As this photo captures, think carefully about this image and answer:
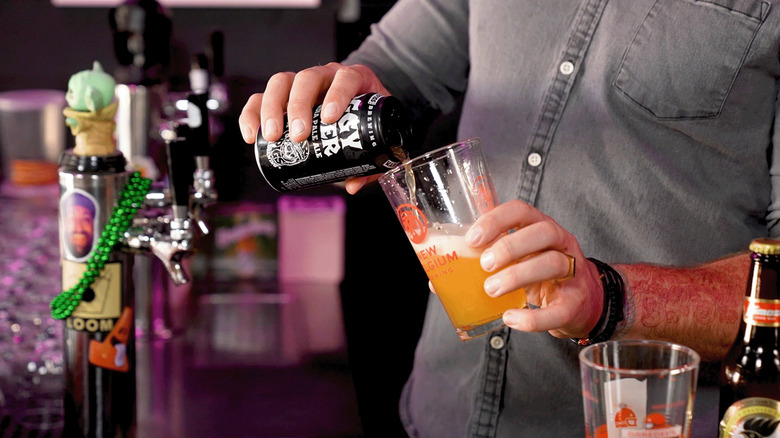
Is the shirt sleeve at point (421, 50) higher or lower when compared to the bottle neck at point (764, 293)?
higher

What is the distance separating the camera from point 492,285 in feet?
3.06

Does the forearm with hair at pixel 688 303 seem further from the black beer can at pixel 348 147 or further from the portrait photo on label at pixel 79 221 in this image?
the portrait photo on label at pixel 79 221

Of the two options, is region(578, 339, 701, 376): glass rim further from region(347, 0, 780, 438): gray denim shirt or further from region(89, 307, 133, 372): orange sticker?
region(89, 307, 133, 372): orange sticker

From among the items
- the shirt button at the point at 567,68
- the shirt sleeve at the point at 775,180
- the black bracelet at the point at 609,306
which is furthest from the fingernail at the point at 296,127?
the shirt sleeve at the point at 775,180

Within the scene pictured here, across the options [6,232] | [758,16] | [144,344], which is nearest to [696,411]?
[758,16]

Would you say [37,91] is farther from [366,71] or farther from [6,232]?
[366,71]

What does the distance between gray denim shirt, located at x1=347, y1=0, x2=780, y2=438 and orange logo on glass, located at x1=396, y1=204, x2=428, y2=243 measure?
0.45 m

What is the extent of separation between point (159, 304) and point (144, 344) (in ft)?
0.49

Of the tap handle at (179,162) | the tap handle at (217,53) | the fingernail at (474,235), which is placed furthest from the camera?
the tap handle at (217,53)

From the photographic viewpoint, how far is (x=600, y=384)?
75 centimetres

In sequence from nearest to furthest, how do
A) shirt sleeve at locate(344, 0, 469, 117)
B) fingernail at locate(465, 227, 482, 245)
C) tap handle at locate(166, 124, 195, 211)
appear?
fingernail at locate(465, 227, 482, 245) → tap handle at locate(166, 124, 195, 211) → shirt sleeve at locate(344, 0, 469, 117)

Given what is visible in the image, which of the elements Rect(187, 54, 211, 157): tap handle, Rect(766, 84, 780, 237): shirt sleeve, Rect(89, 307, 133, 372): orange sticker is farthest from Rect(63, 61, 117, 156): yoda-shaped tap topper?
Rect(766, 84, 780, 237): shirt sleeve

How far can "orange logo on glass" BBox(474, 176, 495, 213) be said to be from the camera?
98cm

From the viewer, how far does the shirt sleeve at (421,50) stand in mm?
1582
